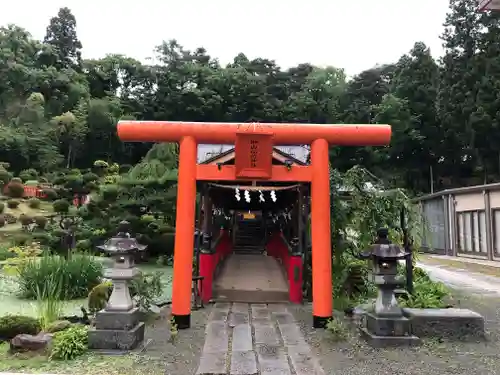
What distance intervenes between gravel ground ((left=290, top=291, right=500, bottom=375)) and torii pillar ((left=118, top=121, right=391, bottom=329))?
0.85m

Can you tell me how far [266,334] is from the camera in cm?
622

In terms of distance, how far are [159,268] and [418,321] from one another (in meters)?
9.82

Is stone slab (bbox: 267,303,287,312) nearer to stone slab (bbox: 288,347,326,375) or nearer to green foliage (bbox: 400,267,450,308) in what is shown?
green foliage (bbox: 400,267,450,308)

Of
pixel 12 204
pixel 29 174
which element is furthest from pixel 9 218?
pixel 29 174

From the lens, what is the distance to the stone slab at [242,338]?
5515 millimetres

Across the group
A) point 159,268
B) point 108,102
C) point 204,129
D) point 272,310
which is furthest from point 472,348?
point 108,102

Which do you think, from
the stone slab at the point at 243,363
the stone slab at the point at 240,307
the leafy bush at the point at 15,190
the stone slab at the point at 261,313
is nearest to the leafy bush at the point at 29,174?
the leafy bush at the point at 15,190

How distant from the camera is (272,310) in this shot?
8.05m

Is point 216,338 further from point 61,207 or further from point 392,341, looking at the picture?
point 61,207

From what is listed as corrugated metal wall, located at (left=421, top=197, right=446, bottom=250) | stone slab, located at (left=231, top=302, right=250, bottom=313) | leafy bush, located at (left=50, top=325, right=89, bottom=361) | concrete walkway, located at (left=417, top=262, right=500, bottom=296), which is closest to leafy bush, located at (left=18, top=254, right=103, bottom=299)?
stone slab, located at (left=231, top=302, right=250, bottom=313)

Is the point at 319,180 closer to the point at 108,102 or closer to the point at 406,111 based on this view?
the point at 406,111

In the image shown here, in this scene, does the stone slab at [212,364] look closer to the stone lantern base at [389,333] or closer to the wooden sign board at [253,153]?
the stone lantern base at [389,333]

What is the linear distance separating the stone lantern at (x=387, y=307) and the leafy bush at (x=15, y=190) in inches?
1009

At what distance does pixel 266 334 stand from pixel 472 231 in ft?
48.8
